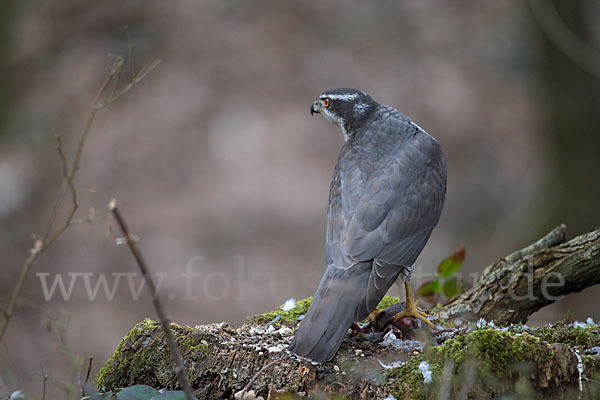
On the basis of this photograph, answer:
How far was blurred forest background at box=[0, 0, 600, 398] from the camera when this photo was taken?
23.8ft

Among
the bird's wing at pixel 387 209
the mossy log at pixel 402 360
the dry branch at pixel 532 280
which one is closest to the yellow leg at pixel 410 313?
the mossy log at pixel 402 360

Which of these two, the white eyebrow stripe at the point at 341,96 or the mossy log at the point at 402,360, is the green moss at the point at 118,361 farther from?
the white eyebrow stripe at the point at 341,96

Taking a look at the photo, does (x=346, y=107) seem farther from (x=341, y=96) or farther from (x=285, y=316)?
(x=285, y=316)

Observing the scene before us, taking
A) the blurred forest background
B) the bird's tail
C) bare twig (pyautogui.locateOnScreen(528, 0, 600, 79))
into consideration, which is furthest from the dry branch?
bare twig (pyautogui.locateOnScreen(528, 0, 600, 79))

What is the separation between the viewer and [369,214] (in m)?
3.95

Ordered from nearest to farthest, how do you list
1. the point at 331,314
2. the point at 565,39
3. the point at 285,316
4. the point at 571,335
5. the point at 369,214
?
the point at 331,314 < the point at 571,335 < the point at 369,214 < the point at 285,316 < the point at 565,39

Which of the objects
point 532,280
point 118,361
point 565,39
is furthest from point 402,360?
point 565,39

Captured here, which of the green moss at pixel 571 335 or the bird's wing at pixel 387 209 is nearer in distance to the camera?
the green moss at pixel 571 335

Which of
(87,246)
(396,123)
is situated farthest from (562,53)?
(87,246)

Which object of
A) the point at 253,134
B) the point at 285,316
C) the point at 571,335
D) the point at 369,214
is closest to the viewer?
the point at 571,335

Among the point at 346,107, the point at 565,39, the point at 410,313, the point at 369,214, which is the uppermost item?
the point at 565,39

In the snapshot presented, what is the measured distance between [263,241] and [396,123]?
14.6ft

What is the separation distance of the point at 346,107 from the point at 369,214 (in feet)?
4.09

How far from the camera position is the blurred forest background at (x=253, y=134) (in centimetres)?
727
